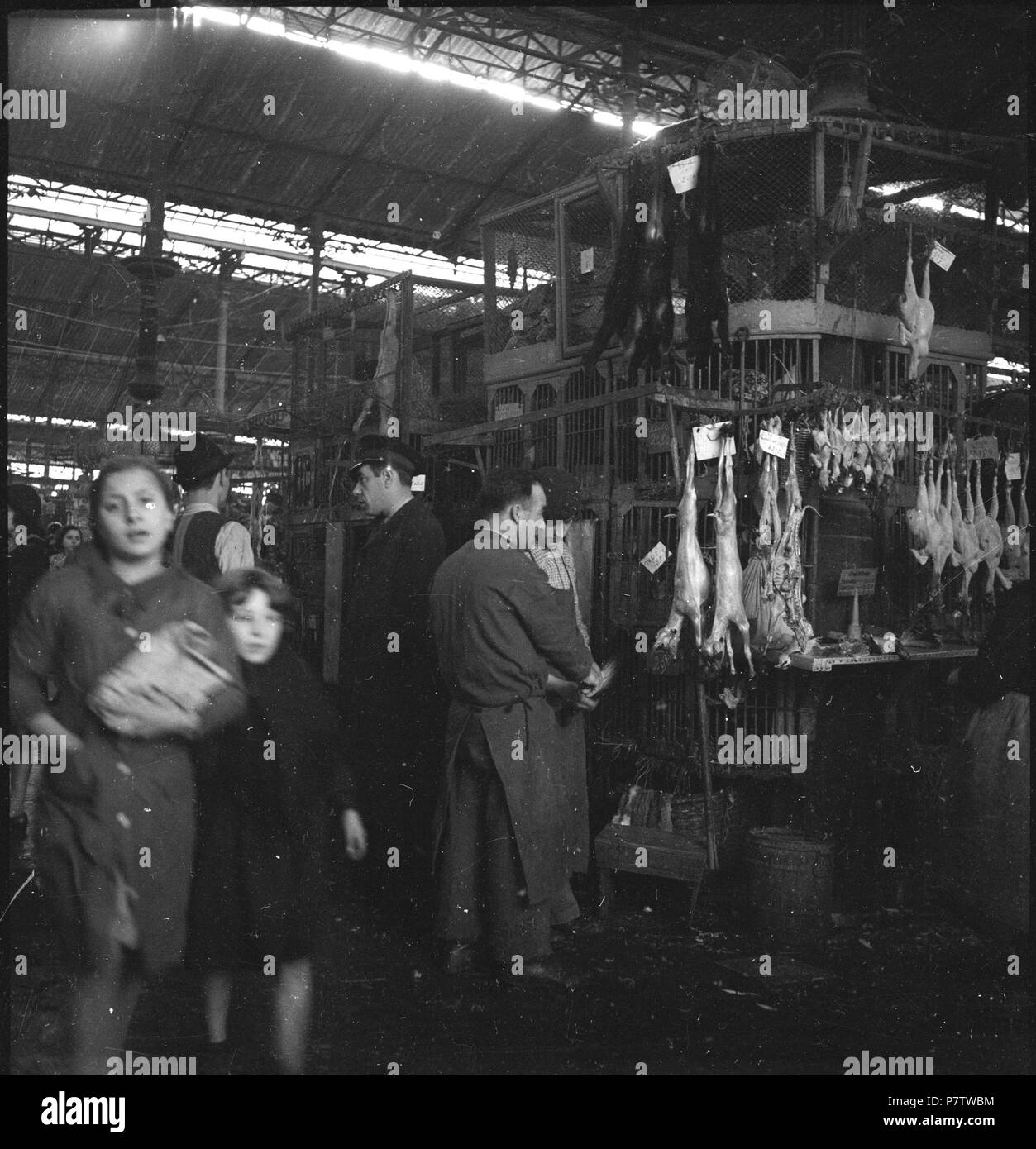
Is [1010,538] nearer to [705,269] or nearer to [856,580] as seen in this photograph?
[856,580]

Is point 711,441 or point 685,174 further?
point 685,174

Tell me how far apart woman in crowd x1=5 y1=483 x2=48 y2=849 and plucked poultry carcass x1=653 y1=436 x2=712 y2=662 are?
2.82 m

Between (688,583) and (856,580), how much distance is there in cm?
107

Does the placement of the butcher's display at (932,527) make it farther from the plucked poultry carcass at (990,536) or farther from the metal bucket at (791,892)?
the metal bucket at (791,892)

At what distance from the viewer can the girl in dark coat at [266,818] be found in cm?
291

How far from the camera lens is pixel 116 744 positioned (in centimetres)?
305

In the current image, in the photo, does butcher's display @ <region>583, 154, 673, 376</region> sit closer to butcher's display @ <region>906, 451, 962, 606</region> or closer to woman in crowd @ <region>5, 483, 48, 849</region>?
butcher's display @ <region>906, 451, 962, 606</region>

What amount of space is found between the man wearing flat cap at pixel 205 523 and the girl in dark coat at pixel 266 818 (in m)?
0.47

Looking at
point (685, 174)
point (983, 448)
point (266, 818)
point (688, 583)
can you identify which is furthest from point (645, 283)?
point (266, 818)

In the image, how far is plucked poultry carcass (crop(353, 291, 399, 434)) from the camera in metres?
7.45

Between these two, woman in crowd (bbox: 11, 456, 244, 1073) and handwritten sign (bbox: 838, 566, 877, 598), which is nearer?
woman in crowd (bbox: 11, 456, 244, 1073)

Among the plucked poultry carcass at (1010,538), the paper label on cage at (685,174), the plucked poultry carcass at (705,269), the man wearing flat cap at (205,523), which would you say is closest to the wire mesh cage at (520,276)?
the paper label on cage at (685,174)

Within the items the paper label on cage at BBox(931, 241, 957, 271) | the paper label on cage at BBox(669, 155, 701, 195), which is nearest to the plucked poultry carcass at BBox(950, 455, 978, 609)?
the paper label on cage at BBox(931, 241, 957, 271)

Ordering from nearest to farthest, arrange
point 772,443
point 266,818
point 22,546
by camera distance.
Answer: point 266,818 → point 22,546 → point 772,443
